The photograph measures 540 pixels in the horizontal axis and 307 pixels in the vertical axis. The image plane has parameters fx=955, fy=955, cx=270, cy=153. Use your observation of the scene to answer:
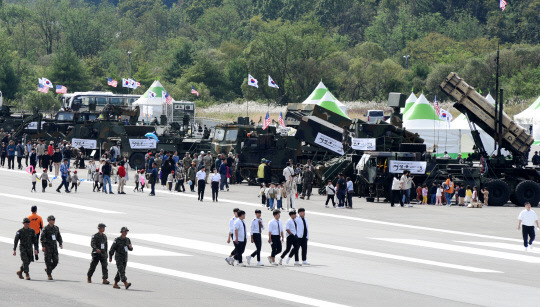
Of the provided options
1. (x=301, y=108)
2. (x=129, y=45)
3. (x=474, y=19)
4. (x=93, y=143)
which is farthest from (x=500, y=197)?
(x=129, y=45)

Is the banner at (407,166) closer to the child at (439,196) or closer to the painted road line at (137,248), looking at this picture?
the child at (439,196)

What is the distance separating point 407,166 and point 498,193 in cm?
369

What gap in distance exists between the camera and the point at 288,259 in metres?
21.6

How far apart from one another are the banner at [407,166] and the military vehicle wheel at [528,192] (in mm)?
3764

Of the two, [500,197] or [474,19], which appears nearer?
[500,197]

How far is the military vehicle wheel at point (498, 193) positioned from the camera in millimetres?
36781

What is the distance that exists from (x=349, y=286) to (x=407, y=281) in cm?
154

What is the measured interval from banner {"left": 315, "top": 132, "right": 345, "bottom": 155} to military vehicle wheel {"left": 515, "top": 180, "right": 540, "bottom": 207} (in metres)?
8.63

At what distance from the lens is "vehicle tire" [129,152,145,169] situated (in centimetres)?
4759

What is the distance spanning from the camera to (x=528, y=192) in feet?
121

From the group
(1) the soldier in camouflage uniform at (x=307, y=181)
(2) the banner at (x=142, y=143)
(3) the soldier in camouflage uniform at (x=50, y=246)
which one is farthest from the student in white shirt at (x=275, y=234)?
(2) the banner at (x=142, y=143)

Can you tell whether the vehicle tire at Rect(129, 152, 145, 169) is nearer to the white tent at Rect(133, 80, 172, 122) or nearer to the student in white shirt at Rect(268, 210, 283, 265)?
the white tent at Rect(133, 80, 172, 122)

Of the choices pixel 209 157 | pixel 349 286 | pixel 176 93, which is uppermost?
pixel 176 93

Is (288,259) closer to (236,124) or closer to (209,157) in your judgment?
(209,157)
